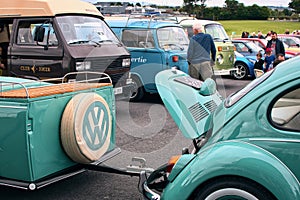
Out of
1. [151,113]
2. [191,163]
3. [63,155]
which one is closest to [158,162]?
[63,155]

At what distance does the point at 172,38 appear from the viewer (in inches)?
435

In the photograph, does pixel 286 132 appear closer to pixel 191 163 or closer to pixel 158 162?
pixel 191 163

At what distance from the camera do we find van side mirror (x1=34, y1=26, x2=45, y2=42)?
8250 mm

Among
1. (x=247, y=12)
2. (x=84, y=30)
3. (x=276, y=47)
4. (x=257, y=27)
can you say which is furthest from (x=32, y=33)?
(x=247, y=12)

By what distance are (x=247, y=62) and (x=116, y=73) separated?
7787 mm

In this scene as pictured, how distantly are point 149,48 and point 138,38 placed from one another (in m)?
0.47

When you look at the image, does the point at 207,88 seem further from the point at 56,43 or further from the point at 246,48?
the point at 246,48

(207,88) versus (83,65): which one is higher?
(207,88)

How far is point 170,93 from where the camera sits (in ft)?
12.5

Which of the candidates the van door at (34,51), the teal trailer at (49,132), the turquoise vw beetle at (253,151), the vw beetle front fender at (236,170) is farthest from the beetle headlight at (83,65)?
the vw beetle front fender at (236,170)

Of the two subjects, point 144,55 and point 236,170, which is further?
point 144,55

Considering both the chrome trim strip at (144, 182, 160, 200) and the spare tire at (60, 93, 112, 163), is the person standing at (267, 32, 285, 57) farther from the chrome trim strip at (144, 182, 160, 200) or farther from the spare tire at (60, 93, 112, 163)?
the chrome trim strip at (144, 182, 160, 200)

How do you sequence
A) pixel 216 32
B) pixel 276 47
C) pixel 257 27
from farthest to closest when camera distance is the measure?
pixel 257 27 < pixel 216 32 < pixel 276 47

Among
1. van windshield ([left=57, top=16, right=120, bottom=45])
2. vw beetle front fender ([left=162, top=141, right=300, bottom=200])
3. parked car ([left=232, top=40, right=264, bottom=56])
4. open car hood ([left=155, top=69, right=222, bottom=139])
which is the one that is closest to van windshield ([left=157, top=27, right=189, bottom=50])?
van windshield ([left=57, top=16, right=120, bottom=45])
